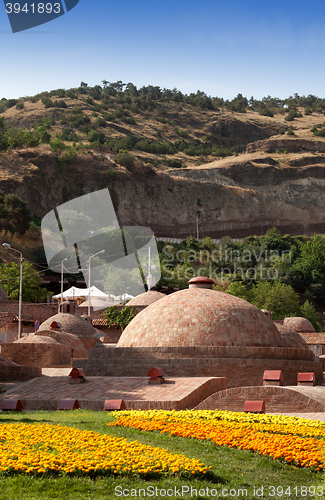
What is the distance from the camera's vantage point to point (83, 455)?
683 centimetres

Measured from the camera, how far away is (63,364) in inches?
792

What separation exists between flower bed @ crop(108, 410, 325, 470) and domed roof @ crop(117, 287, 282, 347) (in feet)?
16.1

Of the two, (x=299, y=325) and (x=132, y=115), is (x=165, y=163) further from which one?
(x=299, y=325)

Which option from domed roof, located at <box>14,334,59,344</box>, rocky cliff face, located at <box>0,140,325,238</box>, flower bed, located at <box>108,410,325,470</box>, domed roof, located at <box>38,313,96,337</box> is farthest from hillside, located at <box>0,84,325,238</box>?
flower bed, located at <box>108,410,325,470</box>

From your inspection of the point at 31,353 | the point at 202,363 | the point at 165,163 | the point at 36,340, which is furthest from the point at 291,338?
the point at 165,163

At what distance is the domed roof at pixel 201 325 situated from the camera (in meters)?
16.1

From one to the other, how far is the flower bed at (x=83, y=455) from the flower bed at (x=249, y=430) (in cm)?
143

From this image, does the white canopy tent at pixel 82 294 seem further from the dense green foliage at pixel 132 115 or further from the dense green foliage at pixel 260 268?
the dense green foliage at pixel 132 115

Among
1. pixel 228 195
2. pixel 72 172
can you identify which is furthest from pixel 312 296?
pixel 72 172

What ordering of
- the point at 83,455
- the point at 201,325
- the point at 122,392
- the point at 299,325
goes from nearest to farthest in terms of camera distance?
the point at 83,455, the point at 122,392, the point at 201,325, the point at 299,325

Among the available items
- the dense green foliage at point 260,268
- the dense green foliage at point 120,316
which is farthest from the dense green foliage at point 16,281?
the dense green foliage at point 260,268

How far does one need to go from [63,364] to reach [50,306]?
18361 millimetres

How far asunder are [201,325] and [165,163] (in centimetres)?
7039

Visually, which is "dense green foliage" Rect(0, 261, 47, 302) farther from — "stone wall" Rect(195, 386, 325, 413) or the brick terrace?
"stone wall" Rect(195, 386, 325, 413)
